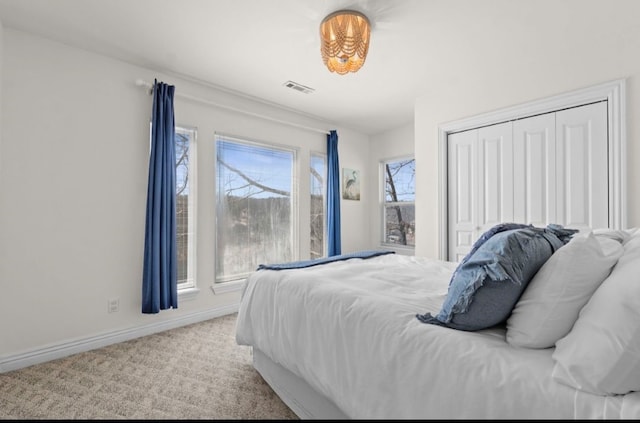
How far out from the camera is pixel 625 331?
77 centimetres

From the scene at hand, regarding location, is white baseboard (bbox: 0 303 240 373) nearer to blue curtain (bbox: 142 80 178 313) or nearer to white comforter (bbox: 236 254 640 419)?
blue curtain (bbox: 142 80 178 313)

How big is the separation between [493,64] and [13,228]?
13.7 ft

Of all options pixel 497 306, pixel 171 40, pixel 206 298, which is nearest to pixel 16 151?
pixel 171 40

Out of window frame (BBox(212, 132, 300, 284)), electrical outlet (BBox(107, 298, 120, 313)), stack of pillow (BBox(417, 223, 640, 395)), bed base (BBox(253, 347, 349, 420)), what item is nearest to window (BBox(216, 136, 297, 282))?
window frame (BBox(212, 132, 300, 284))

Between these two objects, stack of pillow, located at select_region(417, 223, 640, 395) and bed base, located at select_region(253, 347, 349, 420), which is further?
bed base, located at select_region(253, 347, 349, 420)

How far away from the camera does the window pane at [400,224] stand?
458 centimetres

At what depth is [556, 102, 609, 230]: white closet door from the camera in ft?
7.74

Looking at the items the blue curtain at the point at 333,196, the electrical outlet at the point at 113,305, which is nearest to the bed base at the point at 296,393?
the electrical outlet at the point at 113,305

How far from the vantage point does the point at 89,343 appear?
2.44 meters

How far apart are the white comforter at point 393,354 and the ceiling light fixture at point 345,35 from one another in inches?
58.4

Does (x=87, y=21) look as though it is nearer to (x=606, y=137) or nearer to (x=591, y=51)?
(x=591, y=51)

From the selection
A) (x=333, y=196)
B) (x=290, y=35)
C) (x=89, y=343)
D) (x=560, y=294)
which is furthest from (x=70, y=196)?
(x=560, y=294)

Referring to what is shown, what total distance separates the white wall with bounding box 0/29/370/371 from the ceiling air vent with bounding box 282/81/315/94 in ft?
3.25

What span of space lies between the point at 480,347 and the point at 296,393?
1059 mm
